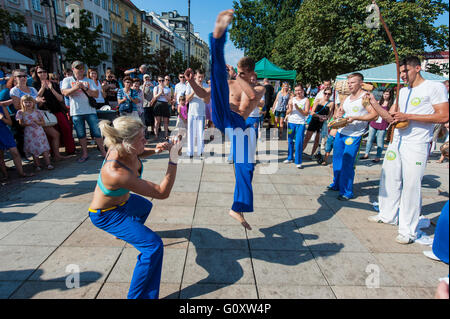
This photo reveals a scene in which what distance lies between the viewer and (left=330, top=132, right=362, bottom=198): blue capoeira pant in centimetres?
428

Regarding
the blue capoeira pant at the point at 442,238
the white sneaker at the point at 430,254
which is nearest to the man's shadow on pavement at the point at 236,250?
the white sneaker at the point at 430,254

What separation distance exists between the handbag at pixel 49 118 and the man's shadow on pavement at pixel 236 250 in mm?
4320

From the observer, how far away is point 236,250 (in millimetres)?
2865

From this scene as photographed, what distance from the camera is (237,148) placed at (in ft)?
10.4

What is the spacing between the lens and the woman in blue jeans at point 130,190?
198 centimetres

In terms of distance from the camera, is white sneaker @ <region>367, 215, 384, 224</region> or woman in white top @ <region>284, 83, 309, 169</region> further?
woman in white top @ <region>284, 83, 309, 169</region>

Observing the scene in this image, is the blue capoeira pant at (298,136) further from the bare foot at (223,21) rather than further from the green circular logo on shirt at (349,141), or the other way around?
the bare foot at (223,21)

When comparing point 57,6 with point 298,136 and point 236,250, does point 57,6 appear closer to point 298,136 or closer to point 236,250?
point 298,136

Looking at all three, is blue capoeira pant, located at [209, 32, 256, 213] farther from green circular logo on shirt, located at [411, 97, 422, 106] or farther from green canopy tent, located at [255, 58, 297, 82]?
green canopy tent, located at [255, 58, 297, 82]

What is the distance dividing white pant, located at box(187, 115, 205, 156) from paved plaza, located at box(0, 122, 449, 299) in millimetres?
2222

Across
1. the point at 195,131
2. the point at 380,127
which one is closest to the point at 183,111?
the point at 195,131

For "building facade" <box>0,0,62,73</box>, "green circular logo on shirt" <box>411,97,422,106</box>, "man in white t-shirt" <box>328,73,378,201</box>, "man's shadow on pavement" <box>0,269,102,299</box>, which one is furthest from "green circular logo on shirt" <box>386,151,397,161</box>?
"building facade" <box>0,0,62,73</box>
